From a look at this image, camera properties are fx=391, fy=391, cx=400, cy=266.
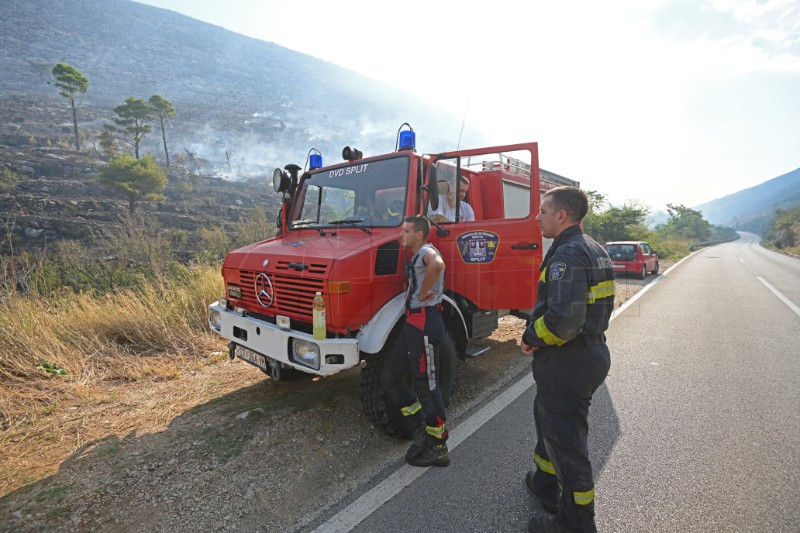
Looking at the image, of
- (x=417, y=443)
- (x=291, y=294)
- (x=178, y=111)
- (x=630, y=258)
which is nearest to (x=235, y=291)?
(x=291, y=294)

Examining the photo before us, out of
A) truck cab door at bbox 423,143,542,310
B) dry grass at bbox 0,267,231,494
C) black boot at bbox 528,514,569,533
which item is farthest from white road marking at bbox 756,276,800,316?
dry grass at bbox 0,267,231,494

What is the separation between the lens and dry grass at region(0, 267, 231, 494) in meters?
3.06

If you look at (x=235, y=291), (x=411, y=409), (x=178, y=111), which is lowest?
(x=411, y=409)

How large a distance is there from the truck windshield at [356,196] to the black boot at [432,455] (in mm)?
1691

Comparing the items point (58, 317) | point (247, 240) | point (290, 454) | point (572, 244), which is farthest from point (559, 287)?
point (247, 240)

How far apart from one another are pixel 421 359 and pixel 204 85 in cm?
13856

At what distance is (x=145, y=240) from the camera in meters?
12.2

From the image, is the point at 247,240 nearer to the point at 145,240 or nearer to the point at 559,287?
the point at 145,240

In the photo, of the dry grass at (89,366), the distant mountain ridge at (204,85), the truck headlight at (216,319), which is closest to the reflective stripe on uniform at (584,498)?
the truck headlight at (216,319)

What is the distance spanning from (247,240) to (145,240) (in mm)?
3014

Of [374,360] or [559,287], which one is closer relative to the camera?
[559,287]

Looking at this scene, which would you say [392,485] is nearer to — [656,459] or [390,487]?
[390,487]

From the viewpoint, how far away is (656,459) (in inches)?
106

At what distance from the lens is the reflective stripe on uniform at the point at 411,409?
2.75 meters
